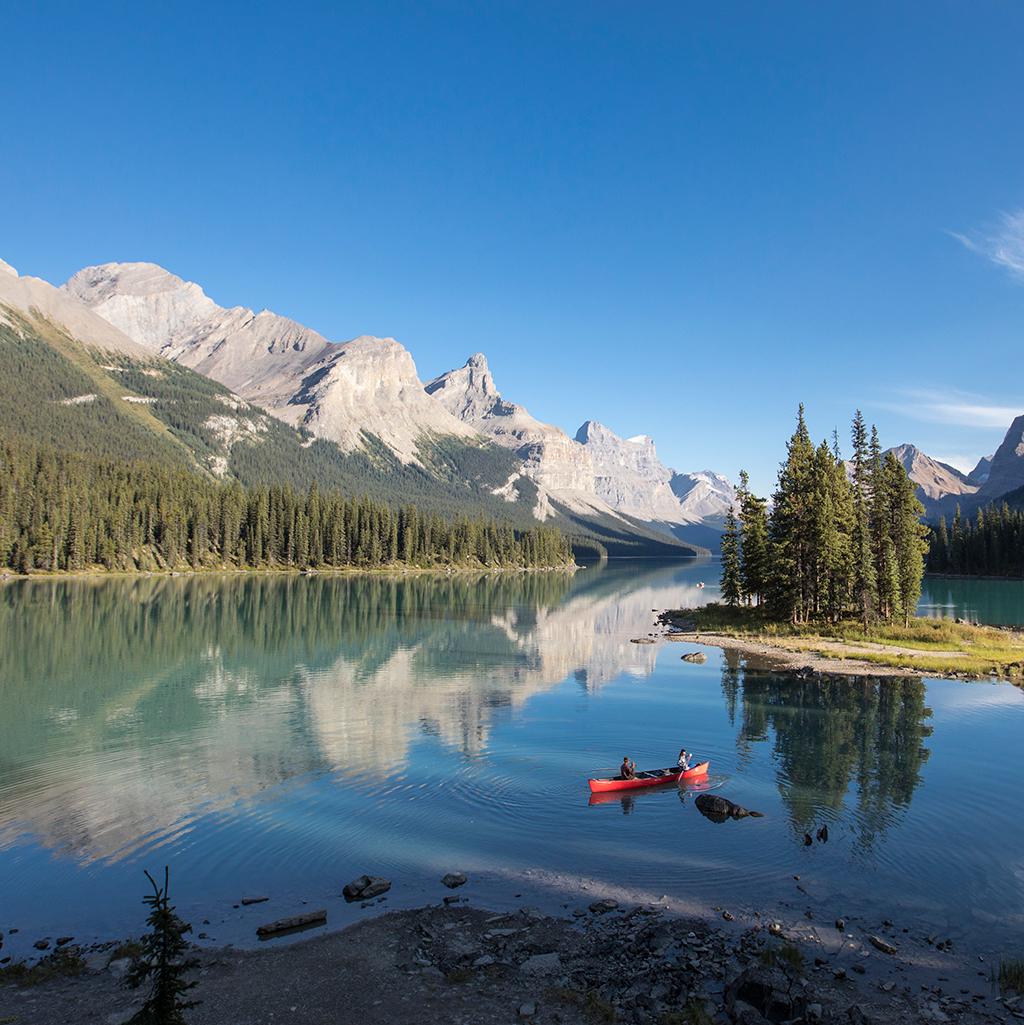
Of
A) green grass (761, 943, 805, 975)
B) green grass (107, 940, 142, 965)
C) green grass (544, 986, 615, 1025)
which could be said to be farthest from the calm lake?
green grass (544, 986, 615, 1025)

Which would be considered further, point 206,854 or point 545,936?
point 206,854

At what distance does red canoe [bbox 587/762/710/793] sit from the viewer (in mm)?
33125

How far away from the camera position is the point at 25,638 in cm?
7431

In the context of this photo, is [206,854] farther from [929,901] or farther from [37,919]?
[929,901]

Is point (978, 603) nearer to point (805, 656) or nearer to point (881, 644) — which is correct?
Result: point (881, 644)

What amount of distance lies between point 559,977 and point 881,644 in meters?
73.7

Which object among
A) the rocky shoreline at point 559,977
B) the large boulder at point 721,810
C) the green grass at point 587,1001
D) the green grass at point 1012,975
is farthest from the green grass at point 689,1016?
the large boulder at point 721,810

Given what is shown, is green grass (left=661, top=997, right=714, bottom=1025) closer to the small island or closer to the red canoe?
the red canoe

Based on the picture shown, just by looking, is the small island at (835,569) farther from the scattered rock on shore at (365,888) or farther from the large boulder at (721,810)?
the scattered rock on shore at (365,888)

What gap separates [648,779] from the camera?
34281 millimetres

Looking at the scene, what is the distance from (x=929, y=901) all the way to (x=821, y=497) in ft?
241

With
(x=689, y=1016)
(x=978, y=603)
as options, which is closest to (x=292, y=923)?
(x=689, y=1016)

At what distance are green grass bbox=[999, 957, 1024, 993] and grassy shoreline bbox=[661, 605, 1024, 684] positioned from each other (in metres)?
51.0

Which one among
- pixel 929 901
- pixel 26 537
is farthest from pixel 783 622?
pixel 26 537
